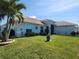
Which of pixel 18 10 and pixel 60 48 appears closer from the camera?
pixel 60 48

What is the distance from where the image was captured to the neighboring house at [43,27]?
45.8m

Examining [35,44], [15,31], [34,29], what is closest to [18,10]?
[35,44]

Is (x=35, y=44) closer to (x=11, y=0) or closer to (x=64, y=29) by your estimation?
(x=11, y=0)

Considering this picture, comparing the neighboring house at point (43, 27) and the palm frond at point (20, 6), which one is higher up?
the palm frond at point (20, 6)

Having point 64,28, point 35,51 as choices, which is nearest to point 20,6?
point 35,51

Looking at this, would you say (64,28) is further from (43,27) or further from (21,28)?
(21,28)

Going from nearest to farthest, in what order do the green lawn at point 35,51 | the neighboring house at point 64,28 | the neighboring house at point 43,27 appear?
the green lawn at point 35,51, the neighboring house at point 43,27, the neighboring house at point 64,28

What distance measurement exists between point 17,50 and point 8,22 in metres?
6.14

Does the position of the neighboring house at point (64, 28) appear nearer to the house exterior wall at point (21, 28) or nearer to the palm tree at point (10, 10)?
the house exterior wall at point (21, 28)

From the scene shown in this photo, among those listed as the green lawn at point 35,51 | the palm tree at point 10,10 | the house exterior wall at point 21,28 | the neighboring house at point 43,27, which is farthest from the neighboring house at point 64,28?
the palm tree at point 10,10

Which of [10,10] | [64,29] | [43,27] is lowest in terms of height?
[64,29]

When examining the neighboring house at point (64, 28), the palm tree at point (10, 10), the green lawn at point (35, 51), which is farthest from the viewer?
the neighboring house at point (64, 28)

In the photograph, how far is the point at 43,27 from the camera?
53.2 m

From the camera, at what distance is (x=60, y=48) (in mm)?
26547
